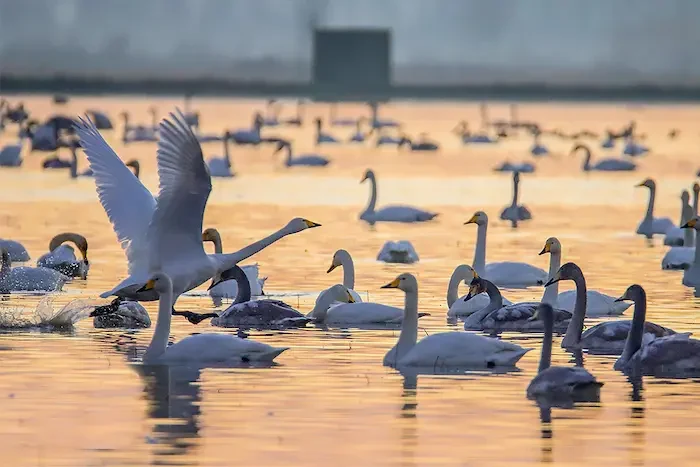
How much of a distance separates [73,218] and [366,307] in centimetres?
1474

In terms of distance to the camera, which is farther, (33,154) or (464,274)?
(33,154)

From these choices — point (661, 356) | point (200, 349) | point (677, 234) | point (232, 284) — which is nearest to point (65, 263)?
point (232, 284)

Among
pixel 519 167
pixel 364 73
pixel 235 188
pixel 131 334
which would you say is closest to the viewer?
pixel 131 334

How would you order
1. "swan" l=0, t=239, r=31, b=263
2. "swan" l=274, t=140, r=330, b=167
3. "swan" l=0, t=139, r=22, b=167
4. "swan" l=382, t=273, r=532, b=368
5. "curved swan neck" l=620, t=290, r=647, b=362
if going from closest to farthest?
"swan" l=382, t=273, r=532, b=368, "curved swan neck" l=620, t=290, r=647, b=362, "swan" l=0, t=239, r=31, b=263, "swan" l=0, t=139, r=22, b=167, "swan" l=274, t=140, r=330, b=167

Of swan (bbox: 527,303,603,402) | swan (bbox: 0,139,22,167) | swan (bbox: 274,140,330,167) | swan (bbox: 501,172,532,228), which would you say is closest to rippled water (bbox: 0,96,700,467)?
swan (bbox: 527,303,603,402)

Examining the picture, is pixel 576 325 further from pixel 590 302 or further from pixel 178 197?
pixel 178 197

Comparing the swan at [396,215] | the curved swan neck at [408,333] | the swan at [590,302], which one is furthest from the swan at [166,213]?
the swan at [396,215]

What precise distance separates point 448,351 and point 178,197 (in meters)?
2.64

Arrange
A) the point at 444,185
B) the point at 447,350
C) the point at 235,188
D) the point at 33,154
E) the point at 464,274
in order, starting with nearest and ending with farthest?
the point at 447,350
the point at 464,274
the point at 235,188
the point at 444,185
the point at 33,154

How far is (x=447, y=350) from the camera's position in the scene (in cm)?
1374

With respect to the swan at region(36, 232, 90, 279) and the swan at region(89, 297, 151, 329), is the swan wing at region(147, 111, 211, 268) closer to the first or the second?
the swan at region(89, 297, 151, 329)

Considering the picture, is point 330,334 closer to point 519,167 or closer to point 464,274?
point 464,274

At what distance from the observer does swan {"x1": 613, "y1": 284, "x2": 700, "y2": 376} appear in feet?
45.2

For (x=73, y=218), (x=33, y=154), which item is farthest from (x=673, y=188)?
(x=33, y=154)
